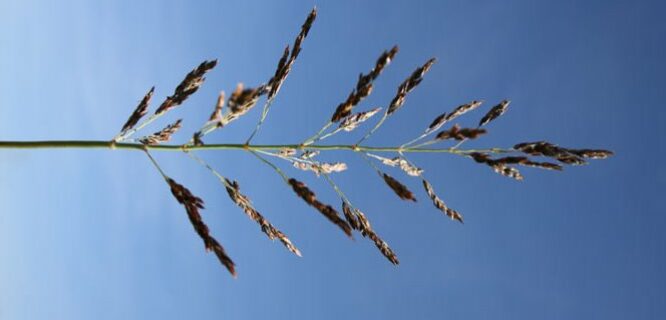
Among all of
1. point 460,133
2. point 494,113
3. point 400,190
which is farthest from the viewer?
point 494,113

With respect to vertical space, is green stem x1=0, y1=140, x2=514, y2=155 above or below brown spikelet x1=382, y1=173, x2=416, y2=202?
above

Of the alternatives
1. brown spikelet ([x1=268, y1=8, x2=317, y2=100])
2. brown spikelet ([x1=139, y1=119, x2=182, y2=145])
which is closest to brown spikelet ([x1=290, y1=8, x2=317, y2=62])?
brown spikelet ([x1=268, y1=8, x2=317, y2=100])

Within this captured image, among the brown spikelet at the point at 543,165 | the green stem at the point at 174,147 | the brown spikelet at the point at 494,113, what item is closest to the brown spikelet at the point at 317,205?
the green stem at the point at 174,147

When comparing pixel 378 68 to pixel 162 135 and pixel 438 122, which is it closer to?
pixel 438 122

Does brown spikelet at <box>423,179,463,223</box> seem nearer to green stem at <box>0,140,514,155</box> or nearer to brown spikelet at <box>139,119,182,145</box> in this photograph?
green stem at <box>0,140,514,155</box>

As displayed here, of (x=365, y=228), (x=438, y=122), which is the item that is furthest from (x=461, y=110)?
(x=365, y=228)

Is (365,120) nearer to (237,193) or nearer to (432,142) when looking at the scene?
(432,142)

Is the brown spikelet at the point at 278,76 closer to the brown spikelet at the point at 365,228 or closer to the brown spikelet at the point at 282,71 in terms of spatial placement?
the brown spikelet at the point at 282,71
